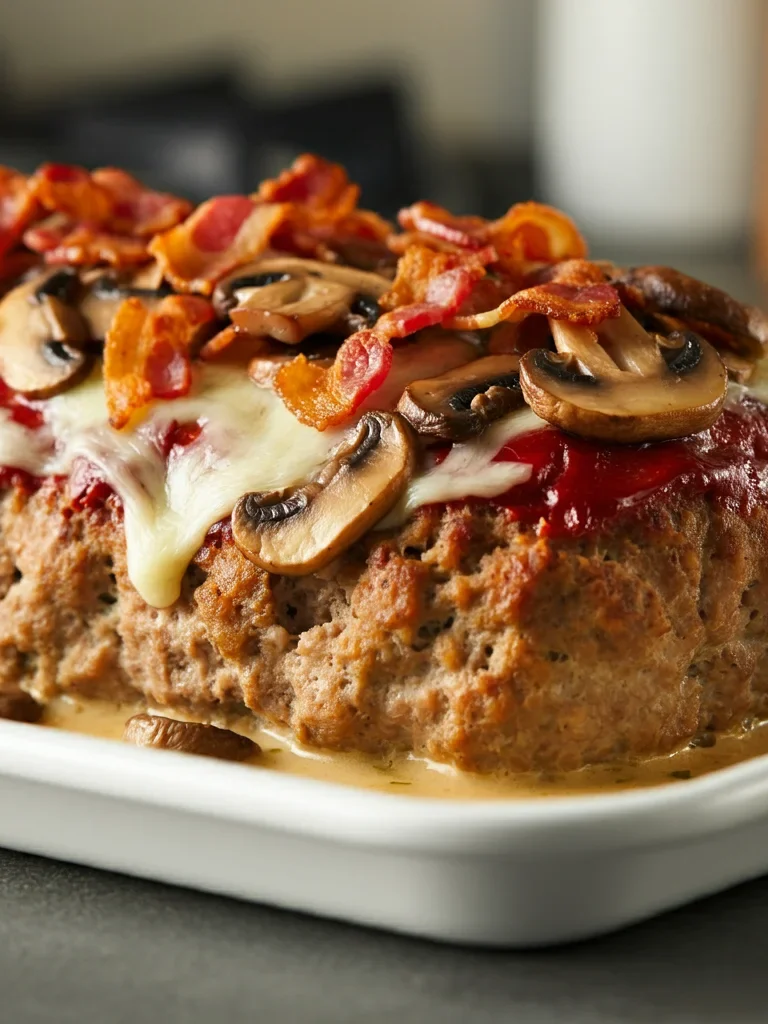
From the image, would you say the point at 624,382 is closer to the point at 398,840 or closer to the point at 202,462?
the point at 202,462

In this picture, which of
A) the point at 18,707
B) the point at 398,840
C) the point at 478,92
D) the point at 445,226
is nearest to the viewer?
the point at 398,840

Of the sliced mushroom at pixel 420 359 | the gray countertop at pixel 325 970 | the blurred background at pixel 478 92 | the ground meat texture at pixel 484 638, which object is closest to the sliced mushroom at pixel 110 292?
the ground meat texture at pixel 484 638

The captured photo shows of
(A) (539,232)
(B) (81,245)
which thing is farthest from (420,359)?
(B) (81,245)

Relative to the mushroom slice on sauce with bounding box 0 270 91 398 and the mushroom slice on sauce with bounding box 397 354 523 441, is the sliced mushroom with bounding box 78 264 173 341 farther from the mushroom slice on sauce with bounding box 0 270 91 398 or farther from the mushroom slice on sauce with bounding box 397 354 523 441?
the mushroom slice on sauce with bounding box 397 354 523 441

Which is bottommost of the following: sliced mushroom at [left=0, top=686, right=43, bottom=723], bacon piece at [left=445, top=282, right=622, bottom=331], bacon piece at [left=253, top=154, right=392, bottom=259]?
sliced mushroom at [left=0, top=686, right=43, bottom=723]

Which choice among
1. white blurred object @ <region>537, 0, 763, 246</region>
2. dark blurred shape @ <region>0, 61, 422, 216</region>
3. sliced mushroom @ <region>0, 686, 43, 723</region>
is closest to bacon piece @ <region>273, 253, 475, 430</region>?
sliced mushroom @ <region>0, 686, 43, 723</region>

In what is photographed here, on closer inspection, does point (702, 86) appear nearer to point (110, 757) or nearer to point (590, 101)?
point (590, 101)

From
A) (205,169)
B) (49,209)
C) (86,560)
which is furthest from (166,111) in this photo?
(86,560)
